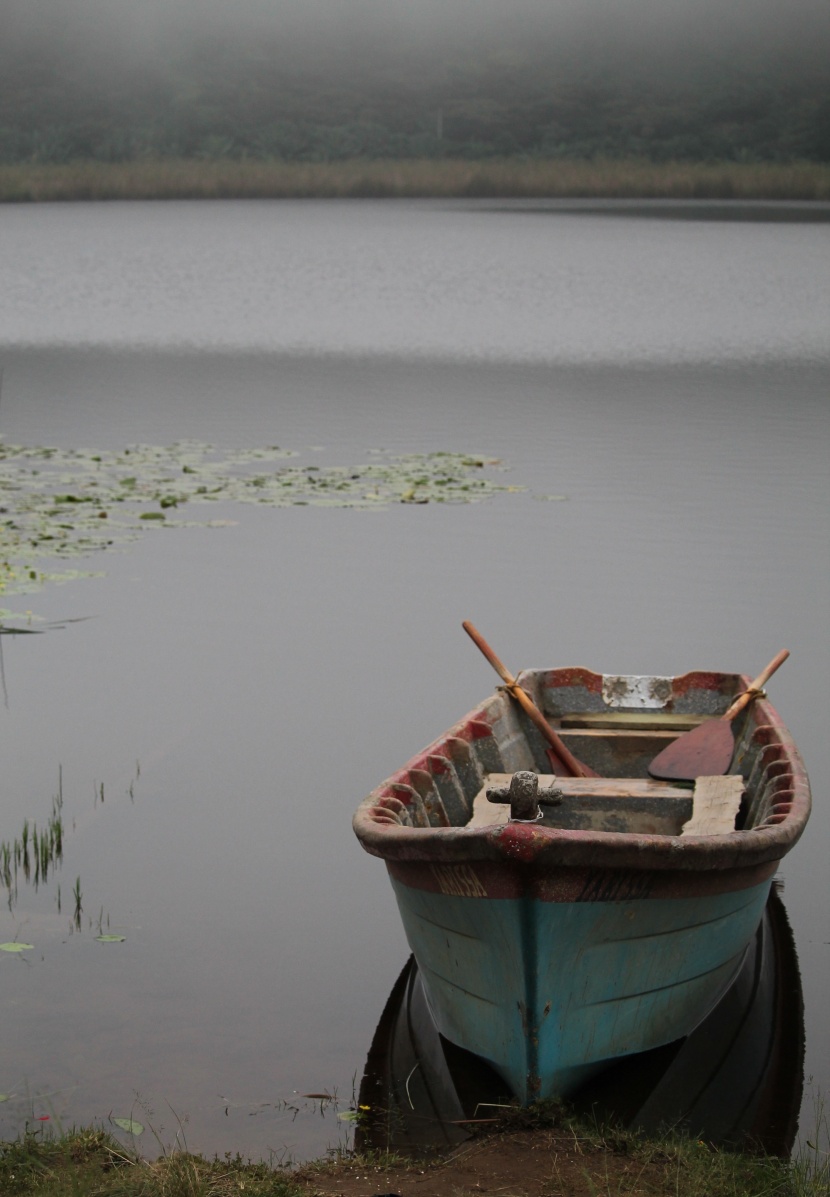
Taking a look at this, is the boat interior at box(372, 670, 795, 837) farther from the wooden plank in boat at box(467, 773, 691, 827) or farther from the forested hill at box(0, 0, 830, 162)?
the forested hill at box(0, 0, 830, 162)

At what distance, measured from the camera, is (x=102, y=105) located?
84.3 meters

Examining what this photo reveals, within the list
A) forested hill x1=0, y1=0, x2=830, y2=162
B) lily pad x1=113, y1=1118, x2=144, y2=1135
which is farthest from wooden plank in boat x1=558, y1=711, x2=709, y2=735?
forested hill x1=0, y1=0, x2=830, y2=162

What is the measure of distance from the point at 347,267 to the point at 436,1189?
123 ft

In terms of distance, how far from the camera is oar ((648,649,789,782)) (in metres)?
6.11

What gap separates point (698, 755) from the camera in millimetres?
6227

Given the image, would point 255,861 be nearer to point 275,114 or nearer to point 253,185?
point 253,185

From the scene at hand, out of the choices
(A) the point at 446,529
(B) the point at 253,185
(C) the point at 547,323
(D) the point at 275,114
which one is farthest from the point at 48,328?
Result: (D) the point at 275,114

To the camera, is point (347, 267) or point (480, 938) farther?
point (347, 267)

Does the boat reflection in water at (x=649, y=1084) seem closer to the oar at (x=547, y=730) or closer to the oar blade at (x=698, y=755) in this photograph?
the oar blade at (x=698, y=755)

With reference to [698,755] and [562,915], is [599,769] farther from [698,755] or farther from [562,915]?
[562,915]

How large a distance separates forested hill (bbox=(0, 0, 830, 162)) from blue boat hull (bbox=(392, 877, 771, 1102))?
67946 millimetres

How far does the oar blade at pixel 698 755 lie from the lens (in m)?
6.11

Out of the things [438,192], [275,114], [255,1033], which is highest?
[275,114]

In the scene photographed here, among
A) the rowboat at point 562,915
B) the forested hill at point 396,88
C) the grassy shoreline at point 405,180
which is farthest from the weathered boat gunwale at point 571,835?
the forested hill at point 396,88
